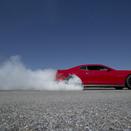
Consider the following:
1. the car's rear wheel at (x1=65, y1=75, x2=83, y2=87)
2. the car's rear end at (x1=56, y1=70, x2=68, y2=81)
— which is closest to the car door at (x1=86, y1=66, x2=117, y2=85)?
the car's rear wheel at (x1=65, y1=75, x2=83, y2=87)

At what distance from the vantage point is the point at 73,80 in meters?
6.72

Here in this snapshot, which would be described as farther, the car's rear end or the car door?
the car's rear end

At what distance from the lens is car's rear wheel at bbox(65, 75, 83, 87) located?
21.8 feet

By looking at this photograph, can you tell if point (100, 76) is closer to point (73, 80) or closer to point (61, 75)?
point (73, 80)

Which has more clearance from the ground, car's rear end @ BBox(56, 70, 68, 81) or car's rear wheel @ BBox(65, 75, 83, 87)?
car's rear end @ BBox(56, 70, 68, 81)

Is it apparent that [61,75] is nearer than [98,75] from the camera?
No

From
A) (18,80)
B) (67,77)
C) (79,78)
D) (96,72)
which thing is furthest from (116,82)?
(18,80)

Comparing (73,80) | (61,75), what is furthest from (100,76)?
(61,75)

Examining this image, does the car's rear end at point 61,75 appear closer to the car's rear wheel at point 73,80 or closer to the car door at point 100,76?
the car's rear wheel at point 73,80

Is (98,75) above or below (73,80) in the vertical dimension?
above

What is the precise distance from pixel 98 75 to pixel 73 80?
126 centimetres

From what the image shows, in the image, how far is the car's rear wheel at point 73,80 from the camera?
6656 millimetres

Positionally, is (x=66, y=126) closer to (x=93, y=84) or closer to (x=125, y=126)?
(x=125, y=126)

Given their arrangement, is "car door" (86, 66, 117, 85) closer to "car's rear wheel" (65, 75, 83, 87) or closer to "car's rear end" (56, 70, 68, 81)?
"car's rear wheel" (65, 75, 83, 87)
